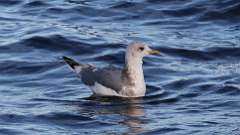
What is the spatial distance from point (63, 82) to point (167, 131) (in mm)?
3433

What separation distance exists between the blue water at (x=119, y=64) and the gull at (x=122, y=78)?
159mm

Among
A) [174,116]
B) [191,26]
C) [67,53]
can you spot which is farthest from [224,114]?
[191,26]

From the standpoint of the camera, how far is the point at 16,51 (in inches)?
643

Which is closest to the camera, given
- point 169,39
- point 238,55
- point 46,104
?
point 46,104

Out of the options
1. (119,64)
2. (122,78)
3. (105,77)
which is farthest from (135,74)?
(119,64)

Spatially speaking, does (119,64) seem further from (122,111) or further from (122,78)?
(122,111)

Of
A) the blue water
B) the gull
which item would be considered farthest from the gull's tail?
the blue water

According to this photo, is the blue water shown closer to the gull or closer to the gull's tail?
the gull

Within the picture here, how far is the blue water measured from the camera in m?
11.8

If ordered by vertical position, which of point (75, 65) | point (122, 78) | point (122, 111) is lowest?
point (122, 111)

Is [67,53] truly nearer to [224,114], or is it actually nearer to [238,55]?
[238,55]

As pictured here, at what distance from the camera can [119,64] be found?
620 inches

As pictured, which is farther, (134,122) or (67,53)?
(67,53)

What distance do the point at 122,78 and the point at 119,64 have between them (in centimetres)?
208
